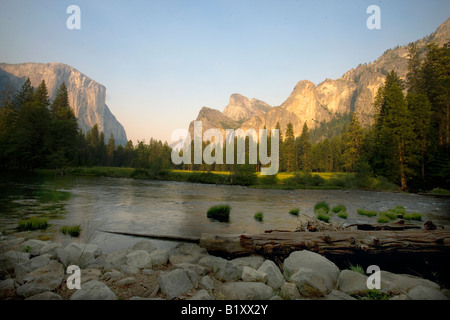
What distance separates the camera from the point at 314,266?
461cm

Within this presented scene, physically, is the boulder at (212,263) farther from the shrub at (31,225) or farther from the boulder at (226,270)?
the shrub at (31,225)

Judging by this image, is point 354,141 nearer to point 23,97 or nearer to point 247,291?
point 247,291

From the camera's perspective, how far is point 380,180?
33219 millimetres

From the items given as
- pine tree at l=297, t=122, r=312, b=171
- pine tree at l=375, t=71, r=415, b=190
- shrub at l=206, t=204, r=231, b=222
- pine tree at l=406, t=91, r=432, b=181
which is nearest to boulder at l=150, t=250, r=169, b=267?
shrub at l=206, t=204, r=231, b=222

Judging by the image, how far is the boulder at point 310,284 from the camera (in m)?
3.63

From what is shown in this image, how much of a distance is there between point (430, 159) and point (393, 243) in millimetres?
36415

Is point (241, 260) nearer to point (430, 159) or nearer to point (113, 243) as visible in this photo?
point (113, 243)

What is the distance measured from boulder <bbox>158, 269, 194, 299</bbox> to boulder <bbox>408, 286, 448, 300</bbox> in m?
3.62

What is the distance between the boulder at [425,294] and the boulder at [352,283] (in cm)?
63

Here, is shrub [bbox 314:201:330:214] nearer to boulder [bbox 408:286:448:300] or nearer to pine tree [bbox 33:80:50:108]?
boulder [bbox 408:286:448:300]

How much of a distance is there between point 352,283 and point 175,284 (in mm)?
3267

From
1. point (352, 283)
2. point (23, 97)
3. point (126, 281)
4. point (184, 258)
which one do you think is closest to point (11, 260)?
point (126, 281)

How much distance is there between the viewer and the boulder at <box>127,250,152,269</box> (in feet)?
16.8

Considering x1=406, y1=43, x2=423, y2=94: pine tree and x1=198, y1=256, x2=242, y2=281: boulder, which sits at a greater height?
x1=406, y1=43, x2=423, y2=94: pine tree
